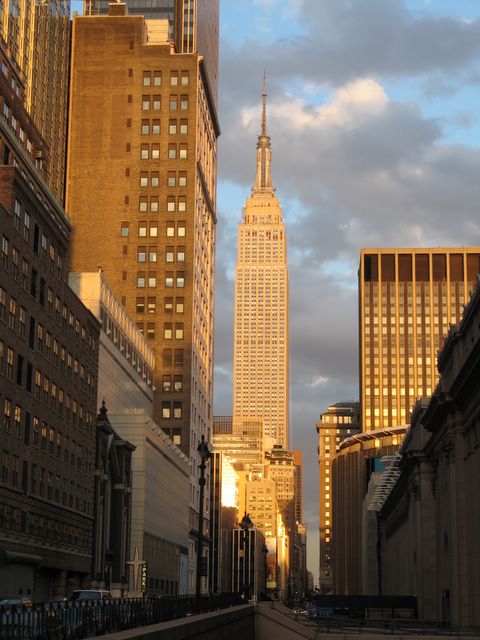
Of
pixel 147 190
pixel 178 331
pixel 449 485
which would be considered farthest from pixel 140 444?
pixel 147 190

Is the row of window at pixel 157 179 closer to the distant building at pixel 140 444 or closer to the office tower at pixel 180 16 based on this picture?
the office tower at pixel 180 16

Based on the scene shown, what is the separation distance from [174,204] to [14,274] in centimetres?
9213

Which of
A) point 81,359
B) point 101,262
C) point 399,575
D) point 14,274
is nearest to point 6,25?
point 101,262

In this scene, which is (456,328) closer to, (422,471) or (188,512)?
(422,471)

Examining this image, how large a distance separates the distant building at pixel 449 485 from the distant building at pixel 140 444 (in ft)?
91.6

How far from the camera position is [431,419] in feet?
294

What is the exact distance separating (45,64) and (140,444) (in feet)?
202

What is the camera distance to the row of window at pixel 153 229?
536 ft

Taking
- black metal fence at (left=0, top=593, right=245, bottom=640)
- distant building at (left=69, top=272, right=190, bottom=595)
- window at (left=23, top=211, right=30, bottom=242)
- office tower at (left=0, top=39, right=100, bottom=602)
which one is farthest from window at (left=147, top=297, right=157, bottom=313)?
black metal fence at (left=0, top=593, right=245, bottom=640)

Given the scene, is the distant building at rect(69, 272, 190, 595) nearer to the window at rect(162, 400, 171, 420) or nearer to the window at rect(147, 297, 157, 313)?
the window at rect(162, 400, 171, 420)

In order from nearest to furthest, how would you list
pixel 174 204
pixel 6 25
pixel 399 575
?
pixel 6 25 → pixel 399 575 → pixel 174 204

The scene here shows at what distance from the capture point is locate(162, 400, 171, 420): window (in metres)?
160

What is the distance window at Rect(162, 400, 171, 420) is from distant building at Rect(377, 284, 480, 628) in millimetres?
47303

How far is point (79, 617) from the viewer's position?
28672mm
